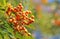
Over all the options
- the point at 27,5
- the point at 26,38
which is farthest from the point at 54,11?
the point at 26,38

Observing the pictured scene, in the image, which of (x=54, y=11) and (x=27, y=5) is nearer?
(x=27, y=5)

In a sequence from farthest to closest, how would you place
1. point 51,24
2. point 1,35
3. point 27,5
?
point 51,24
point 27,5
point 1,35

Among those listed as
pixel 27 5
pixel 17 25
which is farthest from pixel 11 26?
pixel 27 5

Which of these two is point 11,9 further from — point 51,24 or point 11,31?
point 51,24

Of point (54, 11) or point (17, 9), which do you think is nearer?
point (17, 9)

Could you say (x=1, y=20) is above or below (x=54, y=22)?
below

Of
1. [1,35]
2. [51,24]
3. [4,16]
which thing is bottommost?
[1,35]

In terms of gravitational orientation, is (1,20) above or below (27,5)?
below

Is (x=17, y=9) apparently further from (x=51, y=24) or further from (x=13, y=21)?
(x=51, y=24)

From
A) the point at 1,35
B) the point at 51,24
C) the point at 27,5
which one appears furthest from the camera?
the point at 51,24
